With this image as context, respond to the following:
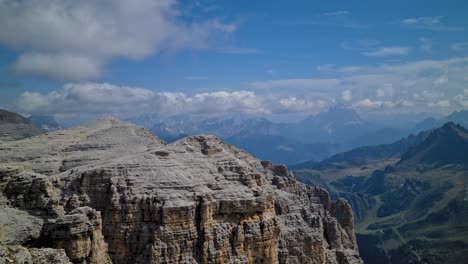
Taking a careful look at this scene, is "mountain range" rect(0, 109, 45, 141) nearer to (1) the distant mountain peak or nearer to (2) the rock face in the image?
(1) the distant mountain peak

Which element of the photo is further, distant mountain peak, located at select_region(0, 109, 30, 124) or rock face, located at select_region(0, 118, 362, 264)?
distant mountain peak, located at select_region(0, 109, 30, 124)

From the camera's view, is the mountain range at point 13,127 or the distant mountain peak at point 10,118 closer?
the mountain range at point 13,127

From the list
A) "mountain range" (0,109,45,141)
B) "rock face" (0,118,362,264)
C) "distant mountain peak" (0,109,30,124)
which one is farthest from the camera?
"distant mountain peak" (0,109,30,124)

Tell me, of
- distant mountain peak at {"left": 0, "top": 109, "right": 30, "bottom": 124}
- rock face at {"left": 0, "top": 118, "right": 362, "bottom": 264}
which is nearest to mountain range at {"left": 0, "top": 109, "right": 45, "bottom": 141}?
distant mountain peak at {"left": 0, "top": 109, "right": 30, "bottom": 124}

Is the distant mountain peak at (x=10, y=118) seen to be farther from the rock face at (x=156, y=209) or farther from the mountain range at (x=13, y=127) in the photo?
the rock face at (x=156, y=209)

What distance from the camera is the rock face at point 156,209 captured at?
49.1 metres

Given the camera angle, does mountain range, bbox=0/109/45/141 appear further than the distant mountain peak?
No

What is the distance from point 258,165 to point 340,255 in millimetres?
24208

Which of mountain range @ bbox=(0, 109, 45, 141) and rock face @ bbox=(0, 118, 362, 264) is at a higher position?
mountain range @ bbox=(0, 109, 45, 141)

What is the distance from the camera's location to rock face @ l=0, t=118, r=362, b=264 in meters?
49.1

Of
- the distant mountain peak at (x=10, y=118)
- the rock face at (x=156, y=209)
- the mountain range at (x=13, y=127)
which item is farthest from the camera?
the distant mountain peak at (x=10, y=118)

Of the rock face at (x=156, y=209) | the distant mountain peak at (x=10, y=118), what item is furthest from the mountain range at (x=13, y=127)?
the rock face at (x=156, y=209)

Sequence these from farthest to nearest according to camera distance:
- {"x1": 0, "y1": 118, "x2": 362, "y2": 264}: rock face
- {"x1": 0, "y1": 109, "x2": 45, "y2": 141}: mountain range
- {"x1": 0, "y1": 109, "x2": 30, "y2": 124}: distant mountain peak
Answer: {"x1": 0, "y1": 109, "x2": 30, "y2": 124}: distant mountain peak < {"x1": 0, "y1": 109, "x2": 45, "y2": 141}: mountain range < {"x1": 0, "y1": 118, "x2": 362, "y2": 264}: rock face

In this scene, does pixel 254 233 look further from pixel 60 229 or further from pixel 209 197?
pixel 60 229
